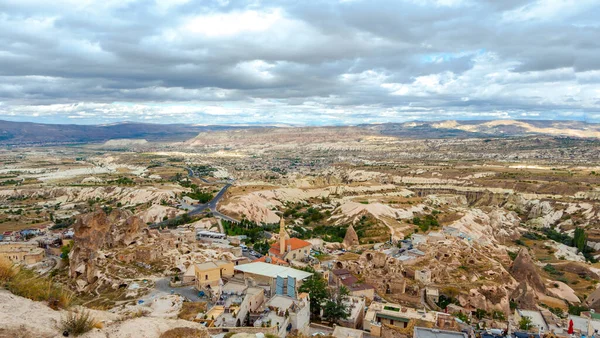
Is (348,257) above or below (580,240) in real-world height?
above

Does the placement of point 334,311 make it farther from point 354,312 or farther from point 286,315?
point 286,315

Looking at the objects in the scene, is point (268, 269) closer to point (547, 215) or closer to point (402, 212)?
point (402, 212)

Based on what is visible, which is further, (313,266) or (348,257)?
(348,257)

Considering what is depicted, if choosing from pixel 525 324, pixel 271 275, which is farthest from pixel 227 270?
pixel 525 324

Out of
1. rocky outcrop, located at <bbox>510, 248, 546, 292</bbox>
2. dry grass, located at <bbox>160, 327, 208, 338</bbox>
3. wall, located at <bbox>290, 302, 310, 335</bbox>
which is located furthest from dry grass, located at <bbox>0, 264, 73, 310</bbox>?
rocky outcrop, located at <bbox>510, 248, 546, 292</bbox>

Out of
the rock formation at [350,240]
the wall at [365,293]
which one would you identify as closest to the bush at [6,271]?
the wall at [365,293]

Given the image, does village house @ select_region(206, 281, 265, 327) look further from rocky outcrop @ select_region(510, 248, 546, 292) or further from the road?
the road
